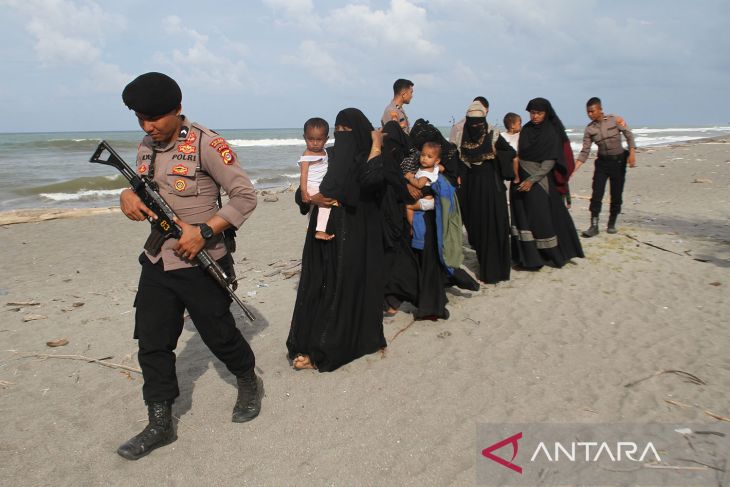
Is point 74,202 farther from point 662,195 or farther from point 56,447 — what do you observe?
point 662,195

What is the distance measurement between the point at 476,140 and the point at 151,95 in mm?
3823

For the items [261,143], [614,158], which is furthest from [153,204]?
[261,143]

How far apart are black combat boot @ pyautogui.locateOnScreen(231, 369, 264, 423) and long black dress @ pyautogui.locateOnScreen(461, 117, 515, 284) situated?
3349 mm

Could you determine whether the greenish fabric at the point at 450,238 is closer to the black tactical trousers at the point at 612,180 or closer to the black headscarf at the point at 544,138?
the black headscarf at the point at 544,138

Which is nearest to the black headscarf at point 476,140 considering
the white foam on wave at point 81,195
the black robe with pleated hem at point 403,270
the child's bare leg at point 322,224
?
the black robe with pleated hem at point 403,270

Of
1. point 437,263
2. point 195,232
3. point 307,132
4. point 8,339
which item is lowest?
point 8,339

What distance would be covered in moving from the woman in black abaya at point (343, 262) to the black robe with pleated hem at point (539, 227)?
2.83 meters

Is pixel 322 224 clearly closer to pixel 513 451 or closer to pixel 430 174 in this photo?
pixel 430 174

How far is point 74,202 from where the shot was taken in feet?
50.6

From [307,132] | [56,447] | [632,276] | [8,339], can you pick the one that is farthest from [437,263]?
[8,339]

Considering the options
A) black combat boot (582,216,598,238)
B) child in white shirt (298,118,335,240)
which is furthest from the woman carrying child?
black combat boot (582,216,598,238)

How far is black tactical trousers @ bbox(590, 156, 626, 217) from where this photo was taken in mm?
7641

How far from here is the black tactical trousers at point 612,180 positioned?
7.64m

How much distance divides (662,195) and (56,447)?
44.1 ft
